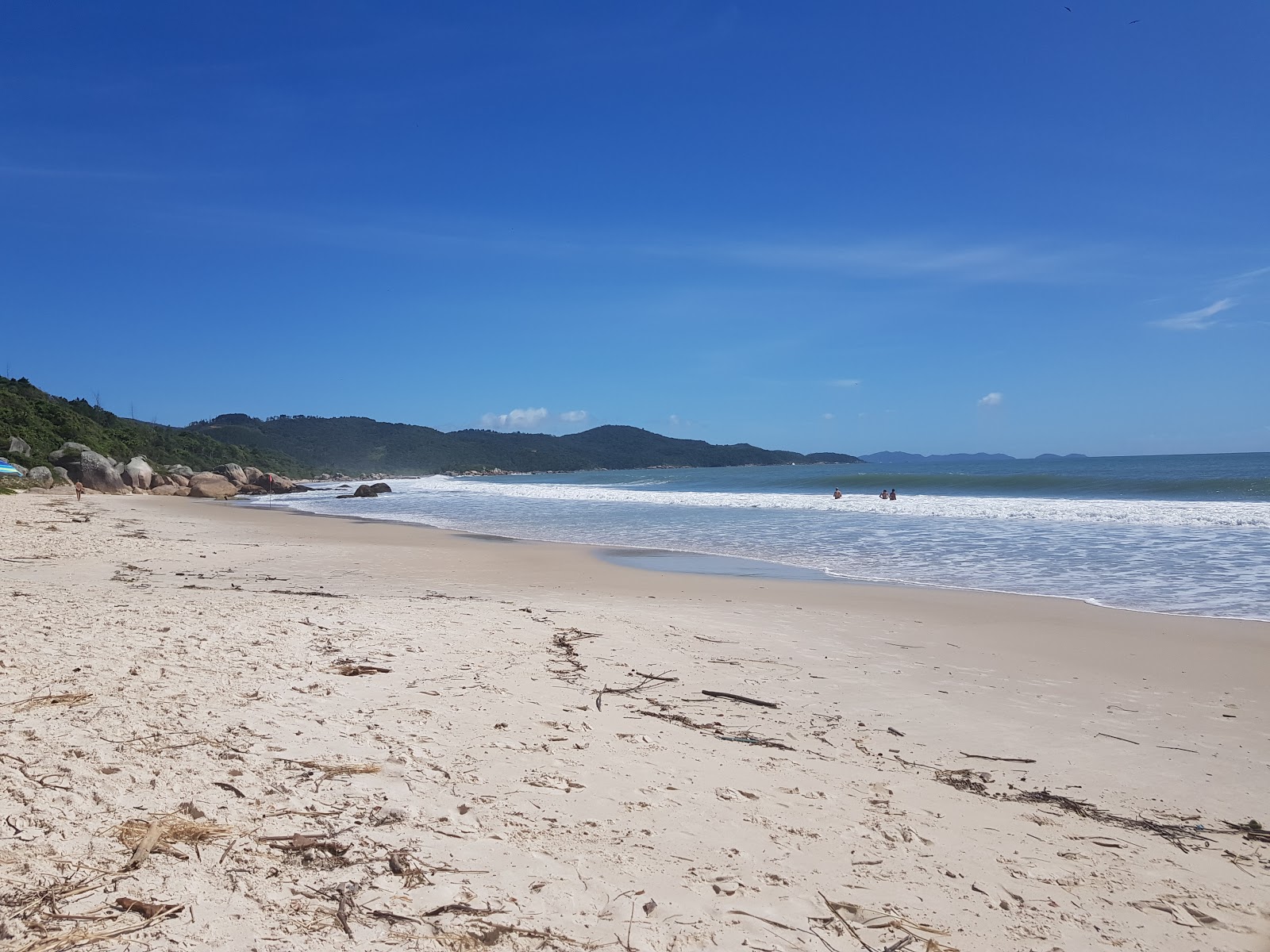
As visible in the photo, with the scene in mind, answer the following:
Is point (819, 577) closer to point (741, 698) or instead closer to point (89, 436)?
point (741, 698)

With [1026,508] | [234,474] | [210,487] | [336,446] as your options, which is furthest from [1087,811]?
[336,446]

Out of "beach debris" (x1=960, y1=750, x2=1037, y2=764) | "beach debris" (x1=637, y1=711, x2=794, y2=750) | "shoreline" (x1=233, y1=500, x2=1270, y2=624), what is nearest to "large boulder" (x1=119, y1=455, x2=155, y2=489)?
"shoreline" (x1=233, y1=500, x2=1270, y2=624)

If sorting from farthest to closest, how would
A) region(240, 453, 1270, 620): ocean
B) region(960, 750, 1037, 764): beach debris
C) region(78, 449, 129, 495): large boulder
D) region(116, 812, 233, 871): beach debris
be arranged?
region(78, 449, 129, 495): large boulder, region(240, 453, 1270, 620): ocean, region(960, 750, 1037, 764): beach debris, region(116, 812, 233, 871): beach debris

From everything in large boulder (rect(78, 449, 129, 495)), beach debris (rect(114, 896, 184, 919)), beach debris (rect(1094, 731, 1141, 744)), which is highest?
large boulder (rect(78, 449, 129, 495))

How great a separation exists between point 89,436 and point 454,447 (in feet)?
289

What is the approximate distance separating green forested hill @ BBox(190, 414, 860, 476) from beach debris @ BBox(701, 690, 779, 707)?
99533 millimetres

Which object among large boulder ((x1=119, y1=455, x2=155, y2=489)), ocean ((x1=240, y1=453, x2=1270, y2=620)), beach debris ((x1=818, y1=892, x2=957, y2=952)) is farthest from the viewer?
large boulder ((x1=119, y1=455, x2=155, y2=489))

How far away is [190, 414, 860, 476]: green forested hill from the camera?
113 m

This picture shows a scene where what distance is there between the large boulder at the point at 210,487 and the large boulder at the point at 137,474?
6.50 ft

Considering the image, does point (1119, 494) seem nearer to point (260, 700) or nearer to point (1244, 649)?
point (1244, 649)

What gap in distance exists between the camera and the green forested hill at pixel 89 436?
36.3 m

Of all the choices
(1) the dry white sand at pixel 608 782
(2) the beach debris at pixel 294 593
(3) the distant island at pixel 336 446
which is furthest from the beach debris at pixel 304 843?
(3) the distant island at pixel 336 446

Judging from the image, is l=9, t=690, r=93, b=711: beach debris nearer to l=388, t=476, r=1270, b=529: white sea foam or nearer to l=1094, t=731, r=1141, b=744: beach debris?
l=1094, t=731, r=1141, b=744: beach debris

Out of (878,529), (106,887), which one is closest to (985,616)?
(106,887)
